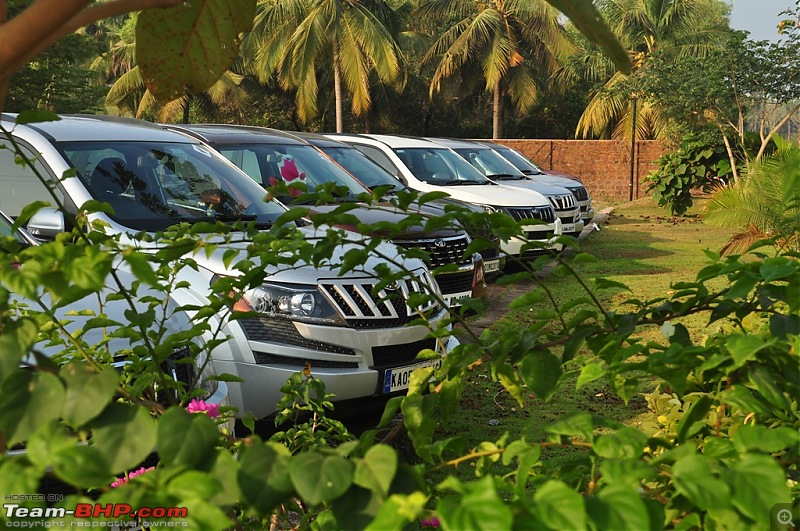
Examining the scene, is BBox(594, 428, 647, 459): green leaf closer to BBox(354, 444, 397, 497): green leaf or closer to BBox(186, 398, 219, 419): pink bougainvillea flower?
BBox(354, 444, 397, 497): green leaf

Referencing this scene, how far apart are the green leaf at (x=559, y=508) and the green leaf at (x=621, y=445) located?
0.68 feet

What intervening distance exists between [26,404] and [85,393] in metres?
0.06

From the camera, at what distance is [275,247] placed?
1.94m

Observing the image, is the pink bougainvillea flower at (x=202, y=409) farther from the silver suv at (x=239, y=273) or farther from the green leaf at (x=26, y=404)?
the silver suv at (x=239, y=273)

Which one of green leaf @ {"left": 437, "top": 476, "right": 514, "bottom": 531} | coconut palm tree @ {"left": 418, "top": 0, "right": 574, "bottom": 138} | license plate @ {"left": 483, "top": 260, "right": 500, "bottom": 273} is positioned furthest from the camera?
coconut palm tree @ {"left": 418, "top": 0, "right": 574, "bottom": 138}

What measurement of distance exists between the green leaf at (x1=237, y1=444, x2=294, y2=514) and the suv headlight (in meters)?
3.61

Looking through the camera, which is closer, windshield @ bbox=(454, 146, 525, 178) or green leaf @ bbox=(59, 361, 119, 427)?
green leaf @ bbox=(59, 361, 119, 427)

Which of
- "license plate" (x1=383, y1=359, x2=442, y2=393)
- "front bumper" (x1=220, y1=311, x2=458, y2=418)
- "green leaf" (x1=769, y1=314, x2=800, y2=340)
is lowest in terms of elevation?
"license plate" (x1=383, y1=359, x2=442, y2=393)

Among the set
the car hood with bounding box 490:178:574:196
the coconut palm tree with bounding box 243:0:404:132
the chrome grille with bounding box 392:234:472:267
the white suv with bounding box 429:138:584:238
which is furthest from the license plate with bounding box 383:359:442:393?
the coconut palm tree with bounding box 243:0:404:132

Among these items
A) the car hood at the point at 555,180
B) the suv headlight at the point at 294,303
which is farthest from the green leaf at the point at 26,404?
the car hood at the point at 555,180

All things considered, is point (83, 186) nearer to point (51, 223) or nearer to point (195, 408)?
point (51, 223)

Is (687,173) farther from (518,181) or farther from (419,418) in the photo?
(419,418)

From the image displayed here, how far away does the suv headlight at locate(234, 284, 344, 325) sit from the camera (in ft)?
15.1

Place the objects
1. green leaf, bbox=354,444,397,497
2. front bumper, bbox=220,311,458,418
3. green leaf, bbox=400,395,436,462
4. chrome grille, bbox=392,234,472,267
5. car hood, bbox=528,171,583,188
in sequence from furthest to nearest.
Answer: car hood, bbox=528,171,583,188, chrome grille, bbox=392,234,472,267, front bumper, bbox=220,311,458,418, green leaf, bbox=400,395,436,462, green leaf, bbox=354,444,397,497
